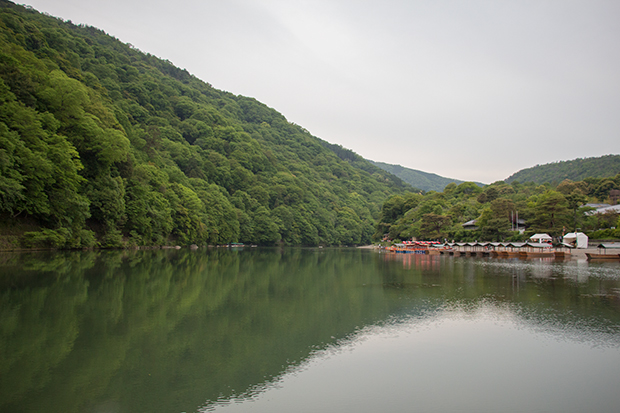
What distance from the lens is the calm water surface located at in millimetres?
6344

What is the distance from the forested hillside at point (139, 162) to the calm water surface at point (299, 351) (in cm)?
1976

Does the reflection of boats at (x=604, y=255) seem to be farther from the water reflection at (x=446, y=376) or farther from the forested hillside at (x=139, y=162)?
the forested hillside at (x=139, y=162)

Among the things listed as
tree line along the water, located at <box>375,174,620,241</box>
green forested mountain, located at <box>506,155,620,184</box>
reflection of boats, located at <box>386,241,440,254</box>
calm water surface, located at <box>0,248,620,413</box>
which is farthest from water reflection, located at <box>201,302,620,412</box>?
green forested mountain, located at <box>506,155,620,184</box>

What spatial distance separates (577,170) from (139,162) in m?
156

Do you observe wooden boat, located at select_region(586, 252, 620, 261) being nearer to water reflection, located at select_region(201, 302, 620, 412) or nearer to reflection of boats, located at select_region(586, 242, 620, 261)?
reflection of boats, located at select_region(586, 242, 620, 261)

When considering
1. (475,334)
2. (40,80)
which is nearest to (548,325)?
(475,334)

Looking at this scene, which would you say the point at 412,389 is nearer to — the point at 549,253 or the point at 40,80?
the point at 40,80

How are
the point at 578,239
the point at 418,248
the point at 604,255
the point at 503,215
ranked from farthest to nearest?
the point at 418,248
the point at 503,215
the point at 578,239
the point at 604,255

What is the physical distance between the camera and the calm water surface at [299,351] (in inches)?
250

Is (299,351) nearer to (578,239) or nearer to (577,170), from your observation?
(578,239)

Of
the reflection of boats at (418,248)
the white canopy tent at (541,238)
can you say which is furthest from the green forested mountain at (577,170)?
the white canopy tent at (541,238)

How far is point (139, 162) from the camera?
59344 mm

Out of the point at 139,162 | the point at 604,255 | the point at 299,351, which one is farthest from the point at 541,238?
the point at 139,162

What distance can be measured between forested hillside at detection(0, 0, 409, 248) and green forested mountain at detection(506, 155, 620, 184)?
6644 centimetres
